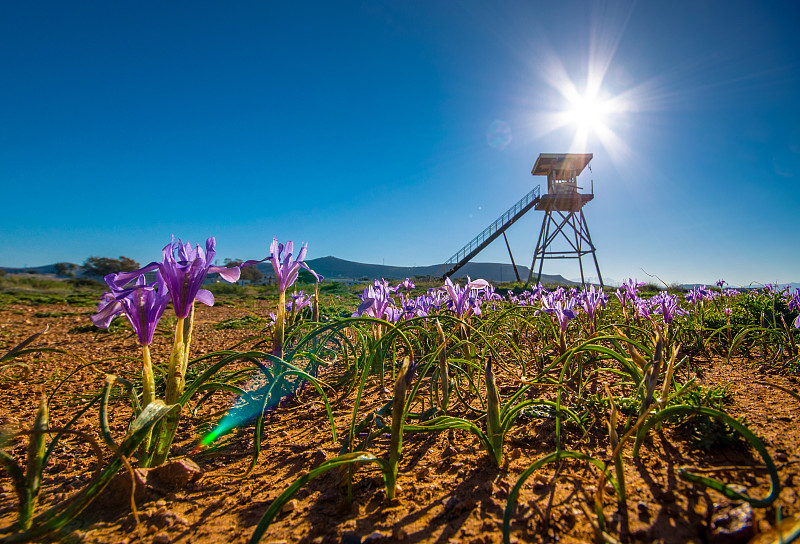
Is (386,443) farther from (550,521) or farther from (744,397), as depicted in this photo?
(744,397)

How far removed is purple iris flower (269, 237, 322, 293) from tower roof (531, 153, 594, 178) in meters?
16.7

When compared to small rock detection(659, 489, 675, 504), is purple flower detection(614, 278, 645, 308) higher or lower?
higher

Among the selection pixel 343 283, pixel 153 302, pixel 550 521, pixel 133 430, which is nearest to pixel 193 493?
pixel 133 430

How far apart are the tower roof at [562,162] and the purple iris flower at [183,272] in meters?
17.1

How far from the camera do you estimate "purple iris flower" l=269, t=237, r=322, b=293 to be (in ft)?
4.60

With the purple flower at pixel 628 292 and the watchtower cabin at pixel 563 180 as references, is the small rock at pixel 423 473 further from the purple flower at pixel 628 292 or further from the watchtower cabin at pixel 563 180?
the watchtower cabin at pixel 563 180

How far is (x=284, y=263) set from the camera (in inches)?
56.9

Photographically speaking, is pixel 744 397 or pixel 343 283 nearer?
pixel 744 397

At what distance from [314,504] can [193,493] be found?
331 millimetres

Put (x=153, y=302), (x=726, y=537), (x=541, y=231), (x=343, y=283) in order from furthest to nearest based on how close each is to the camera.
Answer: (x=343, y=283) < (x=541, y=231) < (x=153, y=302) < (x=726, y=537)

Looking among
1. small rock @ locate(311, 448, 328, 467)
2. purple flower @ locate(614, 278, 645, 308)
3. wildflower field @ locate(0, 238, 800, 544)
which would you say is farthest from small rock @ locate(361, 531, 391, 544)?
purple flower @ locate(614, 278, 645, 308)

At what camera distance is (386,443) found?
1.10 meters

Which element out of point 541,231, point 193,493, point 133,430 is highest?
point 541,231

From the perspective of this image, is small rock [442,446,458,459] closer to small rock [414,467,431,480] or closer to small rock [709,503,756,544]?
small rock [414,467,431,480]
